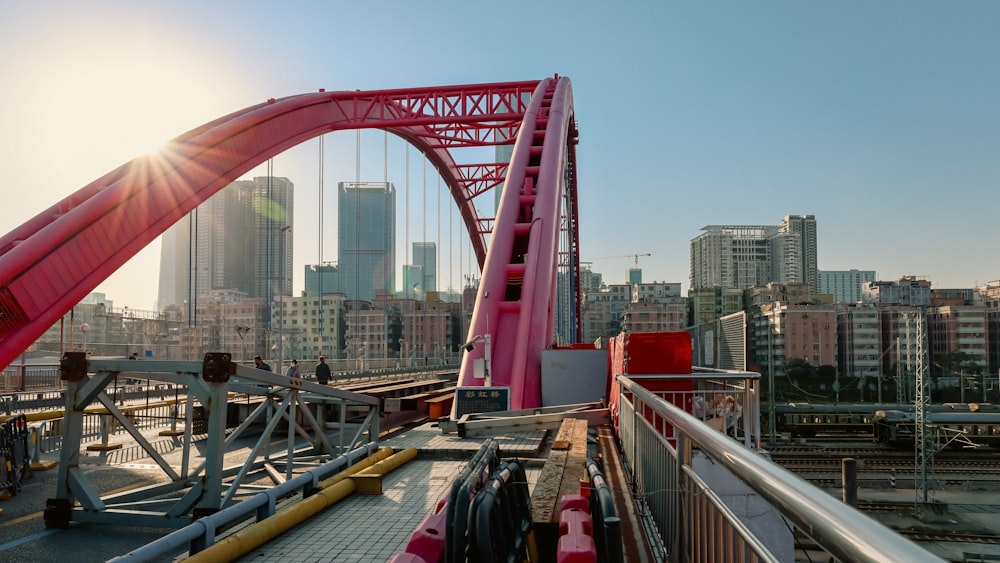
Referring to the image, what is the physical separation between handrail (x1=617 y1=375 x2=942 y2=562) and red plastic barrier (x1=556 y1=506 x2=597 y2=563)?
51.8 inches

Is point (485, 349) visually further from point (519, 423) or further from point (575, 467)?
point (575, 467)

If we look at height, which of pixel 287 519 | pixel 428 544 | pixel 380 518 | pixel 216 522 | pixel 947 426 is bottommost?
pixel 947 426

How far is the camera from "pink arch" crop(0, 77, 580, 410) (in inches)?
499

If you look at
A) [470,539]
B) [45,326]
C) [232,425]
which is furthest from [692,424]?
[232,425]

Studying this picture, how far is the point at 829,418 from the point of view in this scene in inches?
2014

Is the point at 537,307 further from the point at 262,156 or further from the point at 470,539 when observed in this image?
the point at 470,539

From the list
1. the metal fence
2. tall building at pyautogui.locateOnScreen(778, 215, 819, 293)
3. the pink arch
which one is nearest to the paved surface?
the pink arch

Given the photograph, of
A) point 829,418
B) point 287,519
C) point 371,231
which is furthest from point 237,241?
point 287,519

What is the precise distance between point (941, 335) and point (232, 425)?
352 feet

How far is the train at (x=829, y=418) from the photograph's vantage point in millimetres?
48750

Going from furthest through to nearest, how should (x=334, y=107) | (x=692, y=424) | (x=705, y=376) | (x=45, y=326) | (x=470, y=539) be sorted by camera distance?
1. (x=334, y=107)
2. (x=45, y=326)
3. (x=705, y=376)
4. (x=470, y=539)
5. (x=692, y=424)

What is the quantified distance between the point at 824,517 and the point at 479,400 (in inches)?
475

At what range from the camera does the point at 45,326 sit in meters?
13.0

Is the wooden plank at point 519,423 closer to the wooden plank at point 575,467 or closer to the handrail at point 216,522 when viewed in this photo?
the wooden plank at point 575,467
